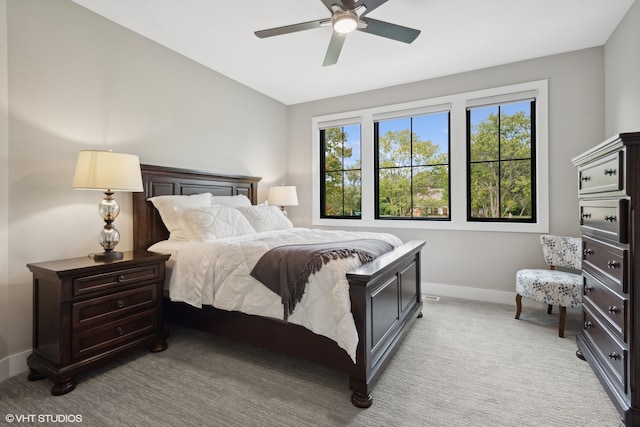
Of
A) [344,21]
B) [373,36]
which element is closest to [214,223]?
[344,21]

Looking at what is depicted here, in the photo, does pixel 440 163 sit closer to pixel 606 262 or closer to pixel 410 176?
pixel 410 176

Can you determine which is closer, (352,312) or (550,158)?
(352,312)

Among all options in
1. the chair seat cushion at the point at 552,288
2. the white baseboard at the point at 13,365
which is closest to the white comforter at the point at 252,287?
the white baseboard at the point at 13,365

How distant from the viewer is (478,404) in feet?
5.93

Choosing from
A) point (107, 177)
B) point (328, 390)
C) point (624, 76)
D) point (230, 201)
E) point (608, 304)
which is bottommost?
point (328, 390)

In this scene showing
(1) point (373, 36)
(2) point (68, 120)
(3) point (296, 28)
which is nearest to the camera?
(3) point (296, 28)

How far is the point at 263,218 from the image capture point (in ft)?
11.5

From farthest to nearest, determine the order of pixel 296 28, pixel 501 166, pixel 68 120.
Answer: pixel 501 166 → pixel 68 120 → pixel 296 28

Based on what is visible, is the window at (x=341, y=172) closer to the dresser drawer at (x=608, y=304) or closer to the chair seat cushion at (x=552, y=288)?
the chair seat cushion at (x=552, y=288)

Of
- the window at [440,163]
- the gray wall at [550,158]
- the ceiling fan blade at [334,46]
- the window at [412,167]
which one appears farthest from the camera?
the window at [412,167]

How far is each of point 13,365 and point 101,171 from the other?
1.46 meters

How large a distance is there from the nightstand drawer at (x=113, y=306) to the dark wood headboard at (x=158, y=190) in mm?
707

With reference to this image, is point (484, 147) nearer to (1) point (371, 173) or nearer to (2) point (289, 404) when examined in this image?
(1) point (371, 173)

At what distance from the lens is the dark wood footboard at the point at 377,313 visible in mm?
1798
